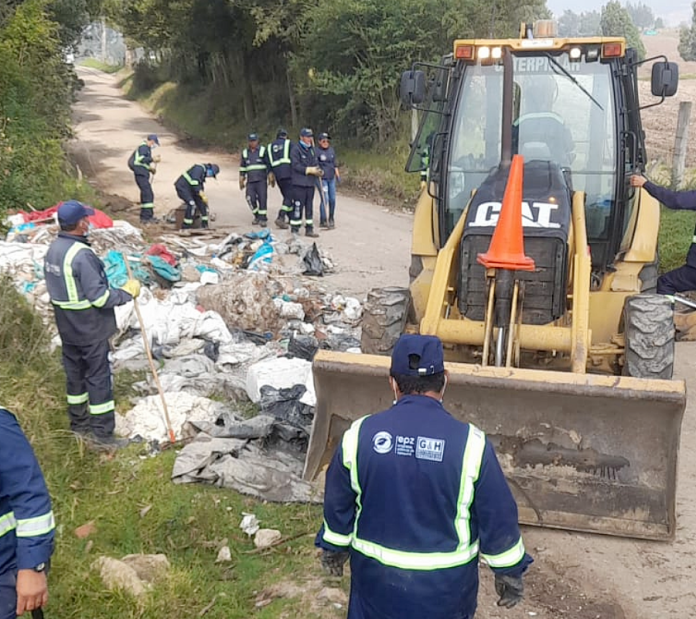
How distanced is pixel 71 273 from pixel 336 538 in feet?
11.3

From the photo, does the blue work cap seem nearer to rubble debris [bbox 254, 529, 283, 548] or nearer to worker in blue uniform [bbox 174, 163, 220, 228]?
Result: rubble debris [bbox 254, 529, 283, 548]

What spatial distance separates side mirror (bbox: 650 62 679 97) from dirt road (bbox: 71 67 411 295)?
17.6ft

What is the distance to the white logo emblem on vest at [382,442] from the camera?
278cm

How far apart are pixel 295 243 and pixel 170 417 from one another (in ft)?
21.7

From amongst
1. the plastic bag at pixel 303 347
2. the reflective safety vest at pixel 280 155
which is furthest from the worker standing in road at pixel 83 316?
the reflective safety vest at pixel 280 155

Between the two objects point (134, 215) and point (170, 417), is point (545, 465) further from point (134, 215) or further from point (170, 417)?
point (134, 215)

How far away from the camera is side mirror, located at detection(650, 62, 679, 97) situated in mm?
5853

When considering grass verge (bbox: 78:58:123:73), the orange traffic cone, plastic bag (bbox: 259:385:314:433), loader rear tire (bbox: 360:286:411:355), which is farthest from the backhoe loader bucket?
grass verge (bbox: 78:58:123:73)

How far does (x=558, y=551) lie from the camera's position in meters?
4.65

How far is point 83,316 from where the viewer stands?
5738 millimetres

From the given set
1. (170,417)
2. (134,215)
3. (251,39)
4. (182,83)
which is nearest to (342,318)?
(170,417)

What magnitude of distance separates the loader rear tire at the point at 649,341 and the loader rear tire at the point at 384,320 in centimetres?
162

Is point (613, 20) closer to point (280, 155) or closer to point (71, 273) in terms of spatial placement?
point (280, 155)

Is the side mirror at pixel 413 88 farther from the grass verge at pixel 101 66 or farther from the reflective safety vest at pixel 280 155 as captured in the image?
the grass verge at pixel 101 66
